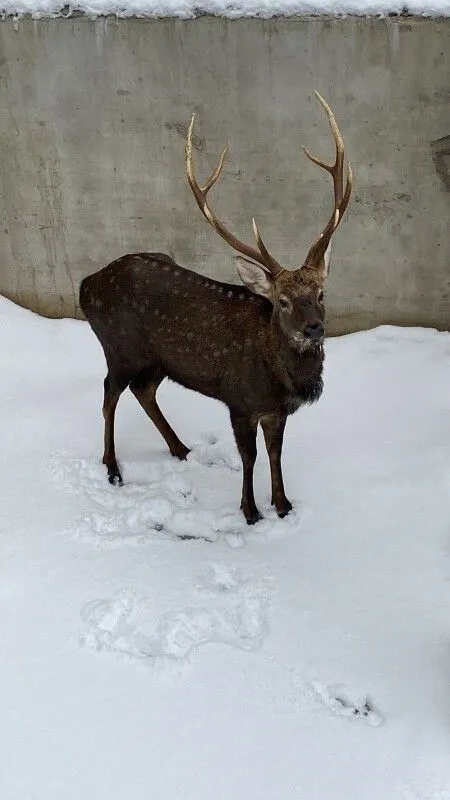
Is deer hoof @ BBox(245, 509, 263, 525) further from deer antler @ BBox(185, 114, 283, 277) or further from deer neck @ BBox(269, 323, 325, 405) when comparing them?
deer antler @ BBox(185, 114, 283, 277)

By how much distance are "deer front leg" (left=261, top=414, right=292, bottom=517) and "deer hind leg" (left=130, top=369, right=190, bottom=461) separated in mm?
697

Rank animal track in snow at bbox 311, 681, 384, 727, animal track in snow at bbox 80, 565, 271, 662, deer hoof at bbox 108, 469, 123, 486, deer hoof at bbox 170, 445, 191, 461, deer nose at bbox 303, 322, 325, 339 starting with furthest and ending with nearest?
1. deer hoof at bbox 170, 445, 191, 461
2. deer hoof at bbox 108, 469, 123, 486
3. deer nose at bbox 303, 322, 325, 339
4. animal track in snow at bbox 80, 565, 271, 662
5. animal track in snow at bbox 311, 681, 384, 727

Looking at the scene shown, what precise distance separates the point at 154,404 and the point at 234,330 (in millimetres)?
875

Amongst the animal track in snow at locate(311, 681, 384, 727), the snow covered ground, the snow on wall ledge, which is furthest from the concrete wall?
the animal track in snow at locate(311, 681, 384, 727)

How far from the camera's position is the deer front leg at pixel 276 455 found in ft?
12.9

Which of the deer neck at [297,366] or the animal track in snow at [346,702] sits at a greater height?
the deer neck at [297,366]

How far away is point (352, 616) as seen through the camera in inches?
131

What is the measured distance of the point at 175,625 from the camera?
325 cm

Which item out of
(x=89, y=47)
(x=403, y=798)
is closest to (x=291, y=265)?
(x=89, y=47)

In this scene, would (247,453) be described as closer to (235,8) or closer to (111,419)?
(111,419)

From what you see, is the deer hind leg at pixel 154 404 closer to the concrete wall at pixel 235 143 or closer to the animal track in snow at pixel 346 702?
the concrete wall at pixel 235 143

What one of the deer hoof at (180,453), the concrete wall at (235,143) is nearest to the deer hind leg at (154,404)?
the deer hoof at (180,453)

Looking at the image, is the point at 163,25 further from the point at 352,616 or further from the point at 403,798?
the point at 403,798

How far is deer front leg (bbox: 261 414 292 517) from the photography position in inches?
154
